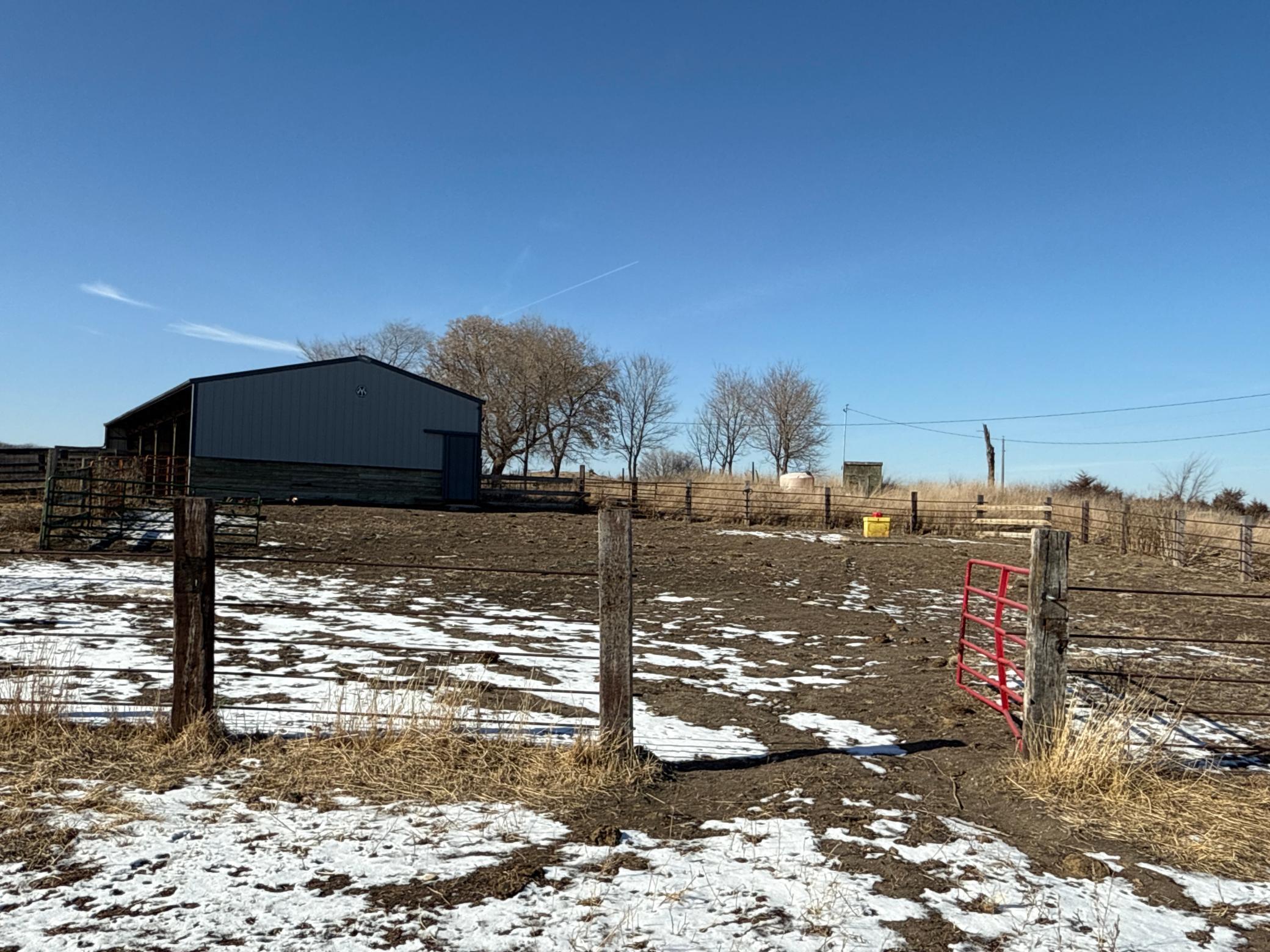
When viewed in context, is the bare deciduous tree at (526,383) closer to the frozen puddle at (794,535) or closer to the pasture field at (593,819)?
the frozen puddle at (794,535)

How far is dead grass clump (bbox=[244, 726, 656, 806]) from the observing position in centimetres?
429

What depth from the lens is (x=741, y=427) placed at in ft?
203

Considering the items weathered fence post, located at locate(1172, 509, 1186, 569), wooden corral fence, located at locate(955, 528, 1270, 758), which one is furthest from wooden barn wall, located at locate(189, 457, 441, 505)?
weathered fence post, located at locate(1172, 509, 1186, 569)

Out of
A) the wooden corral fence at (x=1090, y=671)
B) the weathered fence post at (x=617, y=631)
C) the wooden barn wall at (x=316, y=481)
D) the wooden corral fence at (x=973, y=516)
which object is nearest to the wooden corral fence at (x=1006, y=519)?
the wooden corral fence at (x=973, y=516)

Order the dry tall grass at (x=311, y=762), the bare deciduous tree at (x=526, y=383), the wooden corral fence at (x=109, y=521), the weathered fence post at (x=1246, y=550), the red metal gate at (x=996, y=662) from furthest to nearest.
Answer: the bare deciduous tree at (x=526, y=383)
the weathered fence post at (x=1246, y=550)
the wooden corral fence at (x=109, y=521)
the red metal gate at (x=996, y=662)
the dry tall grass at (x=311, y=762)

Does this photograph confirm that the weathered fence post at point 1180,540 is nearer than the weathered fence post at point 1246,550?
No

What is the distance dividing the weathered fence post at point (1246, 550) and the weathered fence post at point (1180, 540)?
180cm

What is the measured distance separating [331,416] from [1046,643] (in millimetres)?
27233

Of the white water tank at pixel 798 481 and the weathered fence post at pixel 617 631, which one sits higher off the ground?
the white water tank at pixel 798 481

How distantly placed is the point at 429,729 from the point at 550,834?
129 cm

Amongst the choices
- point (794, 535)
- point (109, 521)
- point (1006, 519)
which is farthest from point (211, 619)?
point (1006, 519)

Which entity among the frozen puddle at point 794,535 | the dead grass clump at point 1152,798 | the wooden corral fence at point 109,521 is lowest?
the dead grass clump at point 1152,798

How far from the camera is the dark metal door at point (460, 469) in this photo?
30219 millimetres

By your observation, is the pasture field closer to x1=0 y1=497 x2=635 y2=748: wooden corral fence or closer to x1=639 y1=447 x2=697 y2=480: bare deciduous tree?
x1=0 y1=497 x2=635 y2=748: wooden corral fence
